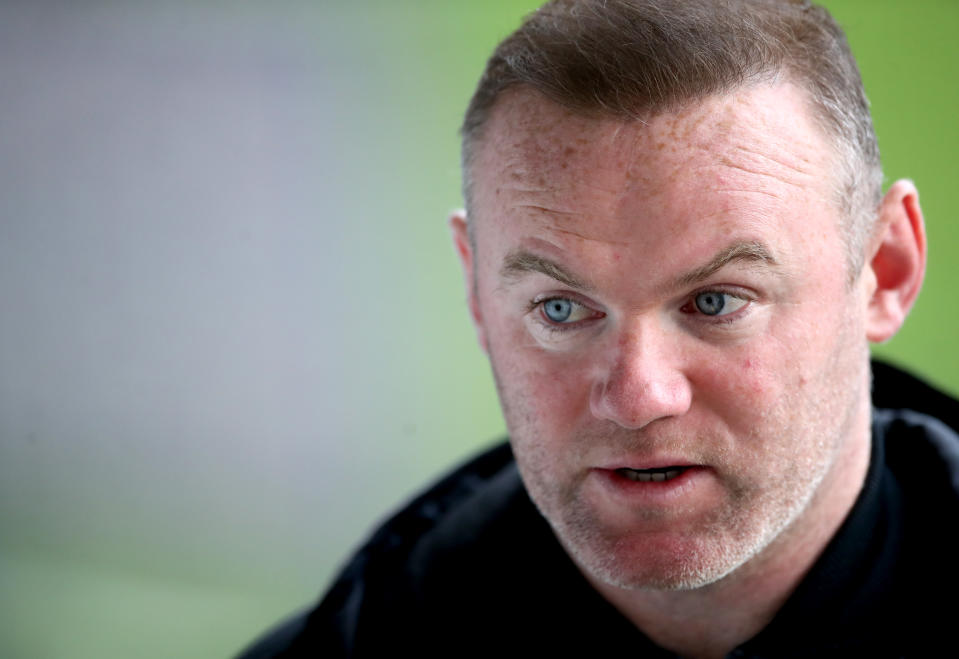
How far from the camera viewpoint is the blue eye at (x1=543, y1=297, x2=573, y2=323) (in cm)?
139

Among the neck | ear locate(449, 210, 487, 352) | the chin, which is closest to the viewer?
the chin

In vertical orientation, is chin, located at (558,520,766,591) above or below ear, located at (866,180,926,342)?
below

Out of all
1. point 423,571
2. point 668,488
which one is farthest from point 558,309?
point 423,571

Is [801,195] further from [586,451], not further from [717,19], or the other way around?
[586,451]

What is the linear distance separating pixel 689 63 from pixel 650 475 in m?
0.53

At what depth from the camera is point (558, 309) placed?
1.40 metres

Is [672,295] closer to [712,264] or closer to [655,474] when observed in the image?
[712,264]

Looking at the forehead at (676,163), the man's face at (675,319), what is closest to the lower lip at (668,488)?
the man's face at (675,319)

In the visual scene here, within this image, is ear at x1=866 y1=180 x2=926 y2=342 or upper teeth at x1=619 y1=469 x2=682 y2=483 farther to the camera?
ear at x1=866 y1=180 x2=926 y2=342

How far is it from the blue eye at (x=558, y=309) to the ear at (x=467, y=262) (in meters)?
0.21

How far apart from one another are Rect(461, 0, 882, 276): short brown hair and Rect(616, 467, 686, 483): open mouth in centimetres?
36

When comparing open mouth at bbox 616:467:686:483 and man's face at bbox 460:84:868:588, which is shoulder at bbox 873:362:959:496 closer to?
man's face at bbox 460:84:868:588

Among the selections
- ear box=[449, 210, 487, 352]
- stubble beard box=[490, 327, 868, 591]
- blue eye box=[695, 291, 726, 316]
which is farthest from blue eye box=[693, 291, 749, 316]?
ear box=[449, 210, 487, 352]

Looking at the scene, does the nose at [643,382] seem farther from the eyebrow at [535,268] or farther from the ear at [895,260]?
the ear at [895,260]
